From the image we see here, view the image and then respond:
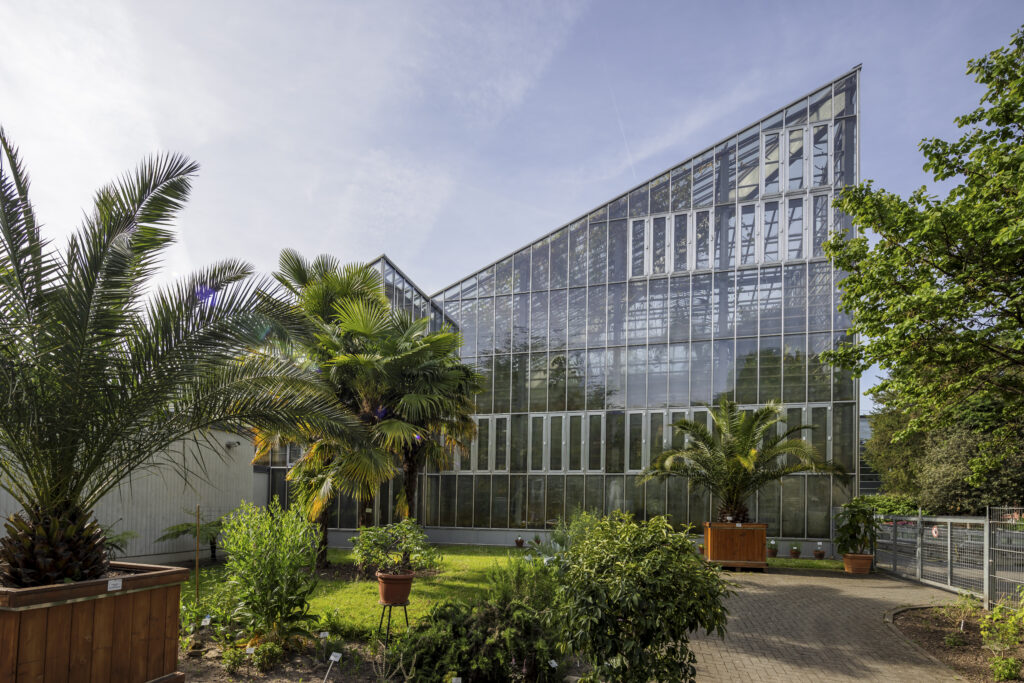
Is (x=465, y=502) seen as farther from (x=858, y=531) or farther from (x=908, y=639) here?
(x=908, y=639)

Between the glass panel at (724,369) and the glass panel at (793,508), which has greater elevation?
the glass panel at (724,369)

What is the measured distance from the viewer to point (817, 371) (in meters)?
18.1

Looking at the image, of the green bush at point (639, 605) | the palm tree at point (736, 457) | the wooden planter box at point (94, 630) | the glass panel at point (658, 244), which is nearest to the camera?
the wooden planter box at point (94, 630)

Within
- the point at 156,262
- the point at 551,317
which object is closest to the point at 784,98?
the point at 551,317

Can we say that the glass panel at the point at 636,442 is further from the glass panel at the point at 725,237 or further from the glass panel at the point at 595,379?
the glass panel at the point at 725,237

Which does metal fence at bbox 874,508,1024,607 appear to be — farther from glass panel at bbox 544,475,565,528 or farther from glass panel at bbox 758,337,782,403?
glass panel at bbox 544,475,565,528

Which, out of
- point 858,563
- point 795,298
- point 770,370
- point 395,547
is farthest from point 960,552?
point 395,547

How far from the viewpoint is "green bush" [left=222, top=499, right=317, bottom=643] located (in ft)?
22.3

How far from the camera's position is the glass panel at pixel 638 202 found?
20125mm

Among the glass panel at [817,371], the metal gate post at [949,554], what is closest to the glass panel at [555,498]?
the glass panel at [817,371]

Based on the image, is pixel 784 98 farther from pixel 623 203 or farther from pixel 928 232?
pixel 928 232

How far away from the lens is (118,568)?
6621 millimetres

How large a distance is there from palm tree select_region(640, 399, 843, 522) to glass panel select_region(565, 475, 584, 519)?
342cm

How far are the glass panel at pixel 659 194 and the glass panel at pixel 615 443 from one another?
21.2ft
